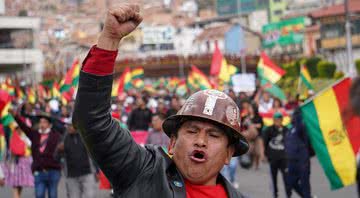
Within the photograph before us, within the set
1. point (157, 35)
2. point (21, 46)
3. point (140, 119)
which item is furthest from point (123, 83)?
point (157, 35)

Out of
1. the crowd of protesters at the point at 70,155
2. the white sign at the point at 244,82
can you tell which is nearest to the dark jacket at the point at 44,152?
the crowd of protesters at the point at 70,155

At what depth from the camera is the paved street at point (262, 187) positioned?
1329cm

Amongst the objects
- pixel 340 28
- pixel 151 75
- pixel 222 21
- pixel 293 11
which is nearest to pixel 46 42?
pixel 222 21

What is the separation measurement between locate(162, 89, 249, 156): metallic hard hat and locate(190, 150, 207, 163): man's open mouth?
135 mm

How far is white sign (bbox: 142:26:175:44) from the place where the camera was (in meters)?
127

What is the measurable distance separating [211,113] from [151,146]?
260 mm

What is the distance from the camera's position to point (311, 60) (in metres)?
50.6

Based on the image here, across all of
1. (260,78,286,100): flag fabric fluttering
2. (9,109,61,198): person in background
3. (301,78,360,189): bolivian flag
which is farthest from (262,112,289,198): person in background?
(260,78,286,100): flag fabric fluttering

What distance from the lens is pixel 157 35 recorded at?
12725 centimetres

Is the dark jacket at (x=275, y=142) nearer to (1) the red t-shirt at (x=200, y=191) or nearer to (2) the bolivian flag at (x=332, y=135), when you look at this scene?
(2) the bolivian flag at (x=332, y=135)

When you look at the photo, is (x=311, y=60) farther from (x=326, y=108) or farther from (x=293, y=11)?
(x=293, y=11)

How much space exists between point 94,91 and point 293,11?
12111cm

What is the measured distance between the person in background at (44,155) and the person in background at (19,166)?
2175mm

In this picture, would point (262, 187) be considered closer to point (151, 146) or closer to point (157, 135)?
point (157, 135)
